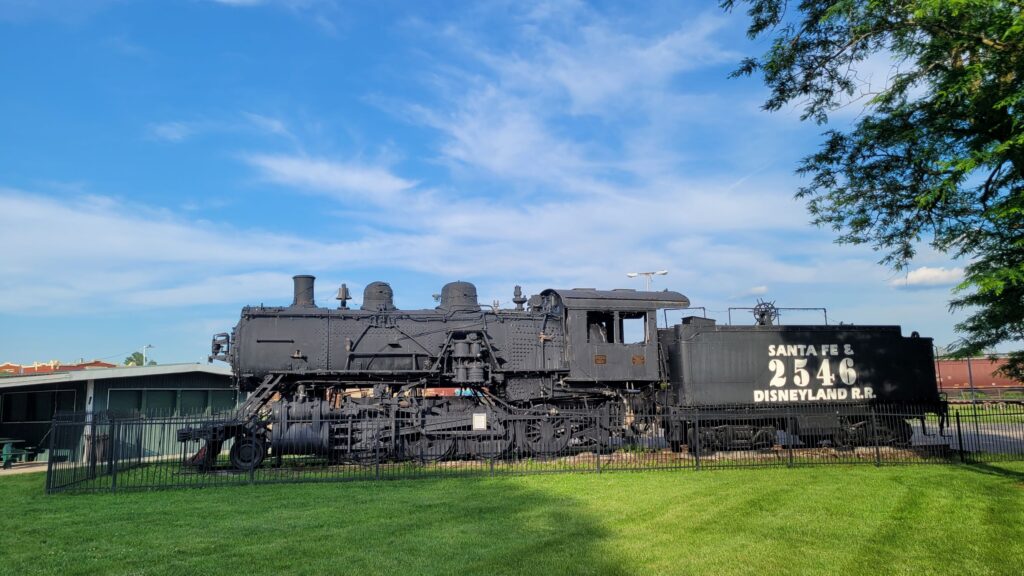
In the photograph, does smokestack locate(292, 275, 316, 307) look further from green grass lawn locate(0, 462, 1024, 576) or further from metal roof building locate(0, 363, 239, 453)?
green grass lawn locate(0, 462, 1024, 576)

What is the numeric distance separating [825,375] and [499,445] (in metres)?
7.82

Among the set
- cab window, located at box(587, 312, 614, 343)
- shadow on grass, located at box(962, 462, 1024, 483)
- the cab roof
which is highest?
the cab roof

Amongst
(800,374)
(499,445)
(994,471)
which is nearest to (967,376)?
(800,374)

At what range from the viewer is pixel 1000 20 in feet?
28.4

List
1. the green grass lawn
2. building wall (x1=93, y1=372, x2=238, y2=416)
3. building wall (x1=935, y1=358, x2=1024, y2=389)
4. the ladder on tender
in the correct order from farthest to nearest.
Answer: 1. building wall (x1=935, y1=358, x2=1024, y2=389)
2. building wall (x1=93, y1=372, x2=238, y2=416)
3. the ladder on tender
4. the green grass lawn

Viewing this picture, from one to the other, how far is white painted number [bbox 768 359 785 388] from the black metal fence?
66 cm

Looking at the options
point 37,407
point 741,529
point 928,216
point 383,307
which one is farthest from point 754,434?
point 37,407

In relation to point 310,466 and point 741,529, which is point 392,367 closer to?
point 310,466

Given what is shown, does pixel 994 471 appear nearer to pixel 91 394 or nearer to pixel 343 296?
pixel 343 296

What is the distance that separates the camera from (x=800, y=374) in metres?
15.4

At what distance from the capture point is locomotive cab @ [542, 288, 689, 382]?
15133mm

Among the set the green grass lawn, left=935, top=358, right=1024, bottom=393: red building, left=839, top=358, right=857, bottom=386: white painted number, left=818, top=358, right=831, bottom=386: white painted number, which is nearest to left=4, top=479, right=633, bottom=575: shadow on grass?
the green grass lawn

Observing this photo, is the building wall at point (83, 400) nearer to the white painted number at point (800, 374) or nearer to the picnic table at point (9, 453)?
Result: the picnic table at point (9, 453)

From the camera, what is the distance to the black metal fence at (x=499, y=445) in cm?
1266
